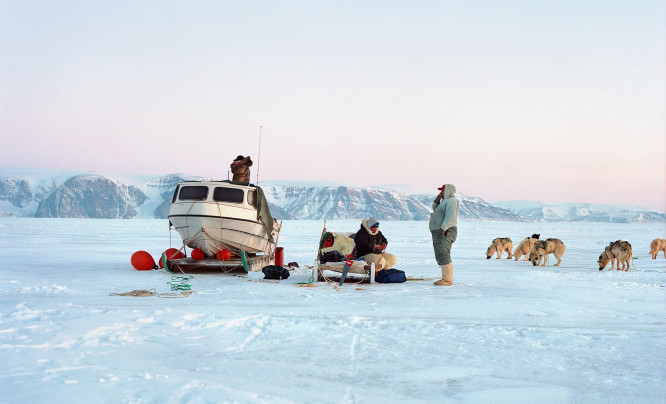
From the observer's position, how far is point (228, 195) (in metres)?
14.1

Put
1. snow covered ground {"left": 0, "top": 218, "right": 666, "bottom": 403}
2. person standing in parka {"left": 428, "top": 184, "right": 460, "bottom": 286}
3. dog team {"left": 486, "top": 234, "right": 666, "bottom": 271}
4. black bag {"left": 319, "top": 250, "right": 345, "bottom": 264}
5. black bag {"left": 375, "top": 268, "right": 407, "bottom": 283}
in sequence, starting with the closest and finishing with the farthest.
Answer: snow covered ground {"left": 0, "top": 218, "right": 666, "bottom": 403} → person standing in parka {"left": 428, "top": 184, "right": 460, "bottom": 286} → black bag {"left": 375, "top": 268, "right": 407, "bottom": 283} → black bag {"left": 319, "top": 250, "right": 345, "bottom": 264} → dog team {"left": 486, "top": 234, "right": 666, "bottom": 271}

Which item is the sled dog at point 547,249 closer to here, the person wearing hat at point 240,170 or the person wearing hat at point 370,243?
the person wearing hat at point 370,243

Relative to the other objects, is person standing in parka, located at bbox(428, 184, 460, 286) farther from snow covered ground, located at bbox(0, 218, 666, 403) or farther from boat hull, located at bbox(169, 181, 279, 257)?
boat hull, located at bbox(169, 181, 279, 257)

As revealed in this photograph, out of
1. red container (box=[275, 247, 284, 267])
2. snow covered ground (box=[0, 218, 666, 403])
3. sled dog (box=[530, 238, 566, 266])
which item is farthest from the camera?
sled dog (box=[530, 238, 566, 266])

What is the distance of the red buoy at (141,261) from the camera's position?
13656 millimetres

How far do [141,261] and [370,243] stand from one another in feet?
19.5

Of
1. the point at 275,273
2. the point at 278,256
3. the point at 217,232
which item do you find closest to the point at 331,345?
the point at 275,273

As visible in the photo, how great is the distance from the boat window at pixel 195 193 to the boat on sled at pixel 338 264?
3.24 m

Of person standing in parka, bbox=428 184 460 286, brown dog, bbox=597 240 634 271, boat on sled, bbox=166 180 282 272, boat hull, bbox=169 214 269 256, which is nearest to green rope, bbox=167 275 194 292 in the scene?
boat on sled, bbox=166 180 282 272

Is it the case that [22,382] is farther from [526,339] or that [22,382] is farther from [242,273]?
[242,273]

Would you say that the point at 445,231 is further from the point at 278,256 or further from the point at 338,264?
the point at 278,256

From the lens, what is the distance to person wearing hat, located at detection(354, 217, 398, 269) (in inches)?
455

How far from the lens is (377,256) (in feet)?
38.7

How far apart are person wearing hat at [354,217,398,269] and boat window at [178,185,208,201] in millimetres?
4529
